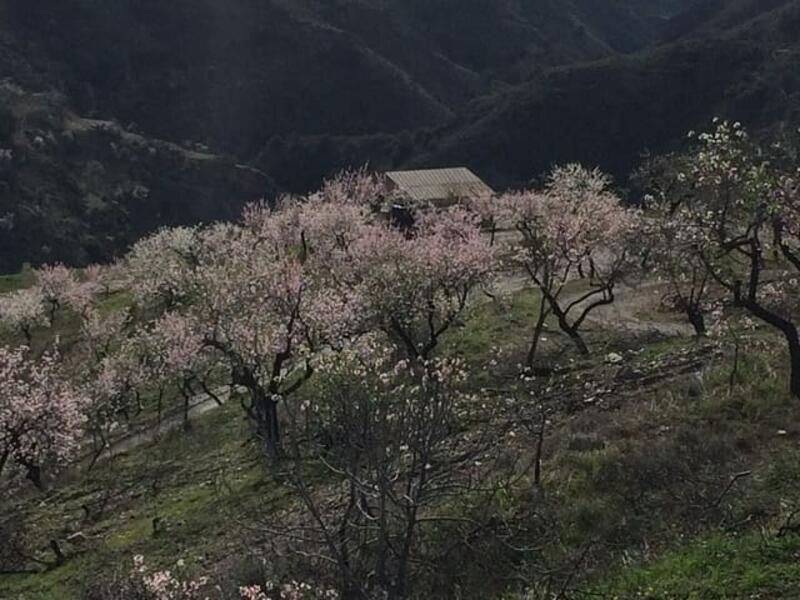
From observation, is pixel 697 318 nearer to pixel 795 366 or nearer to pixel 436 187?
pixel 795 366

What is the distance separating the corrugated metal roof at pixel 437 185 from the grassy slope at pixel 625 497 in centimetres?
5132

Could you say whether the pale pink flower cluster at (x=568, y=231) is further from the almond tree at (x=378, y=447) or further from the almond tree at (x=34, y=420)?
the almond tree at (x=378, y=447)

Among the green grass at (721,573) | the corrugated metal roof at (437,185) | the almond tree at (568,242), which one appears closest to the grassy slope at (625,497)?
the green grass at (721,573)

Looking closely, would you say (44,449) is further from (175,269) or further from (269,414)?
(175,269)

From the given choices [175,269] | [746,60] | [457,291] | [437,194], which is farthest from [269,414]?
[746,60]

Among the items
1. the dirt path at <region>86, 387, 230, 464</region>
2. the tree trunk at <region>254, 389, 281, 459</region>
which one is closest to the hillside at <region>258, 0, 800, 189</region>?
the dirt path at <region>86, 387, 230, 464</region>

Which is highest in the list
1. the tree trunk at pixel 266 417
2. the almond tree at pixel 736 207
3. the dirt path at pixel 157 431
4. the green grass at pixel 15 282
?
the almond tree at pixel 736 207

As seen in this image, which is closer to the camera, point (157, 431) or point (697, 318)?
point (697, 318)

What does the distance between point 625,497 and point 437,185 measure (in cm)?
7646

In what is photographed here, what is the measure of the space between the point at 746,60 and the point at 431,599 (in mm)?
157054

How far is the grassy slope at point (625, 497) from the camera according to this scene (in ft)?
43.0

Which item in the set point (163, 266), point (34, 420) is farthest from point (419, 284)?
point (163, 266)

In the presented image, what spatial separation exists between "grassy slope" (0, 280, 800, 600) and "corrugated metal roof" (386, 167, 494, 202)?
168 feet

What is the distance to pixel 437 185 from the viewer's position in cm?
9269
